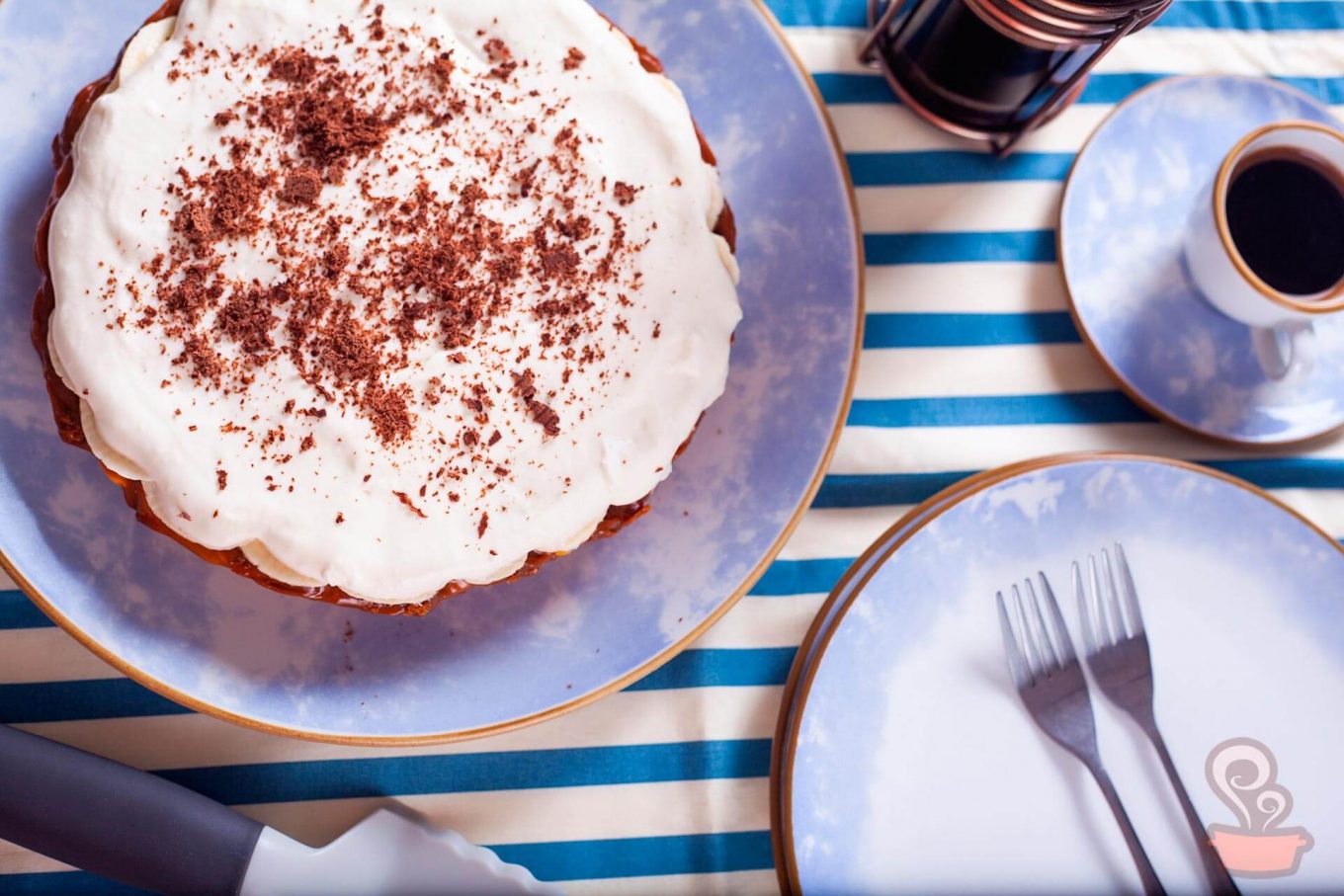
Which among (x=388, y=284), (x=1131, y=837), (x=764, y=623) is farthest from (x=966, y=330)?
(x=388, y=284)

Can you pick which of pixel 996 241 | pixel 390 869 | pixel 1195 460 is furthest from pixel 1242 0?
pixel 390 869

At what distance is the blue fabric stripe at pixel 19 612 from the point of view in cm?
148

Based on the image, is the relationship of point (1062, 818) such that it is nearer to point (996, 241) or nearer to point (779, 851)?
point (779, 851)

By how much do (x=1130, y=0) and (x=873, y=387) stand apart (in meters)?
0.67

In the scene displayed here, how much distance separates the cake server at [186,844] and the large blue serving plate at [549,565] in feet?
0.50

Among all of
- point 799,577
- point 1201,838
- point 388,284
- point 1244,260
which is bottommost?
point 1201,838

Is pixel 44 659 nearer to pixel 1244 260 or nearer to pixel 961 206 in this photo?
pixel 961 206

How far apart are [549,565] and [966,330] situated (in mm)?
812

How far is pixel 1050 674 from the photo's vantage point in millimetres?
1541

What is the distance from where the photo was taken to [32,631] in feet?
4.88

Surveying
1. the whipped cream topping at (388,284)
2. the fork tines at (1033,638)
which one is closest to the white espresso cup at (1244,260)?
the fork tines at (1033,638)

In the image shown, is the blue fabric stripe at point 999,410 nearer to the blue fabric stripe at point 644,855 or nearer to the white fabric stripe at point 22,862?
the blue fabric stripe at point 644,855

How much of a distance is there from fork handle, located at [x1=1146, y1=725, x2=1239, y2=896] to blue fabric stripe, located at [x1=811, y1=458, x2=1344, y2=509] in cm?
49

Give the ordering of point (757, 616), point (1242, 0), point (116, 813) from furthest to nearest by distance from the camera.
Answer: point (1242, 0) → point (757, 616) → point (116, 813)
